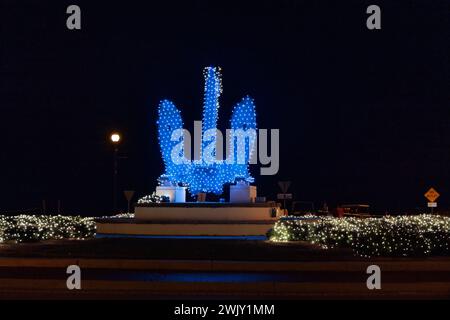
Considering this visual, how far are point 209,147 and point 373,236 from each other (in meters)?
12.0

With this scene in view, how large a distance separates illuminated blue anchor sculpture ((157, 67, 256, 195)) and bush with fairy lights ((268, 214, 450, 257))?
5805 millimetres

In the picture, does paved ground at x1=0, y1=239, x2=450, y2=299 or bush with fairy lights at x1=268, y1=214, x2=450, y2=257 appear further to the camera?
bush with fairy lights at x1=268, y1=214, x2=450, y2=257

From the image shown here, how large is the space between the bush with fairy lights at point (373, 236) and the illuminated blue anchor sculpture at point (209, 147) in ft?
19.0

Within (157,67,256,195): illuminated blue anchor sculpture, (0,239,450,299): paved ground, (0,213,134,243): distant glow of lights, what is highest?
(157,67,256,195): illuminated blue anchor sculpture

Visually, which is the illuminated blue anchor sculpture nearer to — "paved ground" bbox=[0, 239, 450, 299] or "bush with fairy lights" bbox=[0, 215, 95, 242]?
"bush with fairy lights" bbox=[0, 215, 95, 242]

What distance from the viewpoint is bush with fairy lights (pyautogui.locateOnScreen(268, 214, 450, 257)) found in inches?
728

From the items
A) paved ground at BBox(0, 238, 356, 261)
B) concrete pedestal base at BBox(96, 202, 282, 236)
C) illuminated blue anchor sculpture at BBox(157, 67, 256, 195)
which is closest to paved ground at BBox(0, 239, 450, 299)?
paved ground at BBox(0, 238, 356, 261)

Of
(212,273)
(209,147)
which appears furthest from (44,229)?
(212,273)

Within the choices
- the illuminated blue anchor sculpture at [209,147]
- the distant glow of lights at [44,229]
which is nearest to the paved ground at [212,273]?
the distant glow of lights at [44,229]

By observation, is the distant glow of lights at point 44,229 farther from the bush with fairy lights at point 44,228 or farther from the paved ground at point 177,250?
the paved ground at point 177,250

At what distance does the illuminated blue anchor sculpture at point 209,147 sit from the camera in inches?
1171

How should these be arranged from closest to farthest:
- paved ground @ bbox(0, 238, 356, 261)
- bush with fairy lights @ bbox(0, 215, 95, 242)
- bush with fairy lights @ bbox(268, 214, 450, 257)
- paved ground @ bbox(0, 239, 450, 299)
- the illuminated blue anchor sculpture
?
paved ground @ bbox(0, 239, 450, 299) → paved ground @ bbox(0, 238, 356, 261) → bush with fairy lights @ bbox(268, 214, 450, 257) → bush with fairy lights @ bbox(0, 215, 95, 242) → the illuminated blue anchor sculpture

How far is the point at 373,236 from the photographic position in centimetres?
1909
